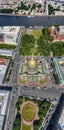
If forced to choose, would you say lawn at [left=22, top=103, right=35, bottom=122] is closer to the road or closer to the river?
the road

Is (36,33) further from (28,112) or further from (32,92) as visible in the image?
(28,112)

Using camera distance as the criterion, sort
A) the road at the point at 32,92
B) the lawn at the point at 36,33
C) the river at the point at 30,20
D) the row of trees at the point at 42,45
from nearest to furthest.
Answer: the road at the point at 32,92 < the row of trees at the point at 42,45 < the lawn at the point at 36,33 < the river at the point at 30,20

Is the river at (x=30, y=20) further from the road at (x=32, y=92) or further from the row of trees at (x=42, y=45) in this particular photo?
the road at (x=32, y=92)

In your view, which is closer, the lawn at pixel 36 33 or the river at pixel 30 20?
the lawn at pixel 36 33

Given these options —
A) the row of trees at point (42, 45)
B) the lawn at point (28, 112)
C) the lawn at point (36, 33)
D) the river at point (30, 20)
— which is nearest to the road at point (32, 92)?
the lawn at point (28, 112)

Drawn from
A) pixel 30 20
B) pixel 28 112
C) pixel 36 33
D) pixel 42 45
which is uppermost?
pixel 28 112

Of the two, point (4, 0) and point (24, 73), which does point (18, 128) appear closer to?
point (24, 73)

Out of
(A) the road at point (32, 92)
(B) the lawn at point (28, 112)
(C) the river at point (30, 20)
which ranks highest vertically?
(B) the lawn at point (28, 112)

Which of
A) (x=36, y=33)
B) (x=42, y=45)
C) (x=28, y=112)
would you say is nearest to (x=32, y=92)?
(x=28, y=112)

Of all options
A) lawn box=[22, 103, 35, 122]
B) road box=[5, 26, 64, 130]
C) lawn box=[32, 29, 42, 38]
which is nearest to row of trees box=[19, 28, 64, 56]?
lawn box=[32, 29, 42, 38]

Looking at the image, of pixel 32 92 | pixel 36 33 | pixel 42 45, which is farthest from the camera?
pixel 36 33
